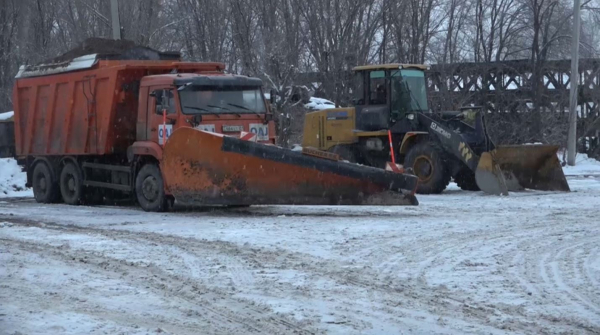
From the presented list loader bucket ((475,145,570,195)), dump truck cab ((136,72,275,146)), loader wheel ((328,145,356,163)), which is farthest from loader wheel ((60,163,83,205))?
loader bucket ((475,145,570,195))

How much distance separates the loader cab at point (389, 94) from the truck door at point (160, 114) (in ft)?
19.6

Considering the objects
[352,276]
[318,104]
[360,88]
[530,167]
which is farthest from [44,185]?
[318,104]

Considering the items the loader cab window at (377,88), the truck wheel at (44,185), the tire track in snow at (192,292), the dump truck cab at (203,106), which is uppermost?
the loader cab window at (377,88)

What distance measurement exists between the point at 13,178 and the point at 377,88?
8344mm

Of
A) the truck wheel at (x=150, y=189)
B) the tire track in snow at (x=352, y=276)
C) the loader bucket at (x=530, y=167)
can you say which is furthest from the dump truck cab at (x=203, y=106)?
the loader bucket at (x=530, y=167)

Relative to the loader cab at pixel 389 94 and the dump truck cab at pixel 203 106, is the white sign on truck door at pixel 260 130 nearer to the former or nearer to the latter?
the dump truck cab at pixel 203 106

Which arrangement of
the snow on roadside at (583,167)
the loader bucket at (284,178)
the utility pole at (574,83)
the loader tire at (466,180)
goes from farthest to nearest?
the utility pole at (574,83) < the snow on roadside at (583,167) < the loader tire at (466,180) < the loader bucket at (284,178)

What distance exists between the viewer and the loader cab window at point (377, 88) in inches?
805

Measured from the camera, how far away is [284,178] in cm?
1427

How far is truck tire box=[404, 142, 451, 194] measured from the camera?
1895 centimetres

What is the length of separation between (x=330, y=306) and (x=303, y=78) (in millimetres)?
26646

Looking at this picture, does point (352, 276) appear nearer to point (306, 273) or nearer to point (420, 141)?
point (306, 273)

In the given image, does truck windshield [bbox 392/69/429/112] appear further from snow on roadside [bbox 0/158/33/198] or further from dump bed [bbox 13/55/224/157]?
snow on roadside [bbox 0/158/33/198]

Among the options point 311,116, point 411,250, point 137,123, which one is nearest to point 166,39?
point 311,116
